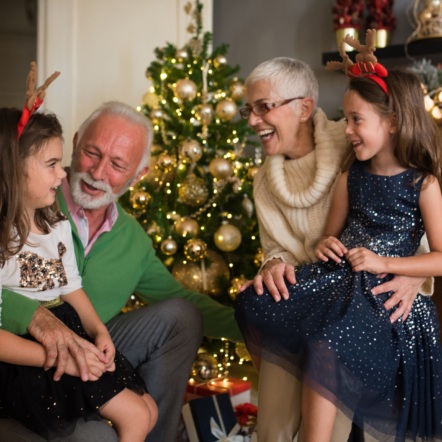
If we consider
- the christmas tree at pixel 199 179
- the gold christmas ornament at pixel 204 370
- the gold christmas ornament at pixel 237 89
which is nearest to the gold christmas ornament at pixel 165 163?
the christmas tree at pixel 199 179

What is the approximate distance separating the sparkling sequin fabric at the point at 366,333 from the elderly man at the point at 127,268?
0.38m

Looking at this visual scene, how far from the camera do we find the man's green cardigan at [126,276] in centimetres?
171

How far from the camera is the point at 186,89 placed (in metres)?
2.55

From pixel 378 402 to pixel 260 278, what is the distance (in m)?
0.46

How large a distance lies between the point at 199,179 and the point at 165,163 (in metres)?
0.20

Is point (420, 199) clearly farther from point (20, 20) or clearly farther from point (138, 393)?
point (20, 20)

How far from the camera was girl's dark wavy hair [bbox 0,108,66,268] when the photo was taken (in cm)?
125

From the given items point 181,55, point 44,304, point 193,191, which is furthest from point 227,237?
point 44,304

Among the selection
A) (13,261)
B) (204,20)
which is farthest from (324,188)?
(204,20)

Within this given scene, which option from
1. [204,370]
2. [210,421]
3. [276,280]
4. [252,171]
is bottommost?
[204,370]

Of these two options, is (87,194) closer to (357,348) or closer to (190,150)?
(190,150)

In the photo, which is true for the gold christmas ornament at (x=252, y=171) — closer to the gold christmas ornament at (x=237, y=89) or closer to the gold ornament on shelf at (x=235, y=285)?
the gold christmas ornament at (x=237, y=89)

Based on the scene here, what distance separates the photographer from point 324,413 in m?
1.17

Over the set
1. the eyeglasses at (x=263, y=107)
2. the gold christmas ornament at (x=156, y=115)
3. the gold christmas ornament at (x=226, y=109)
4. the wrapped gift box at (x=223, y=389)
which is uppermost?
the eyeglasses at (x=263, y=107)
